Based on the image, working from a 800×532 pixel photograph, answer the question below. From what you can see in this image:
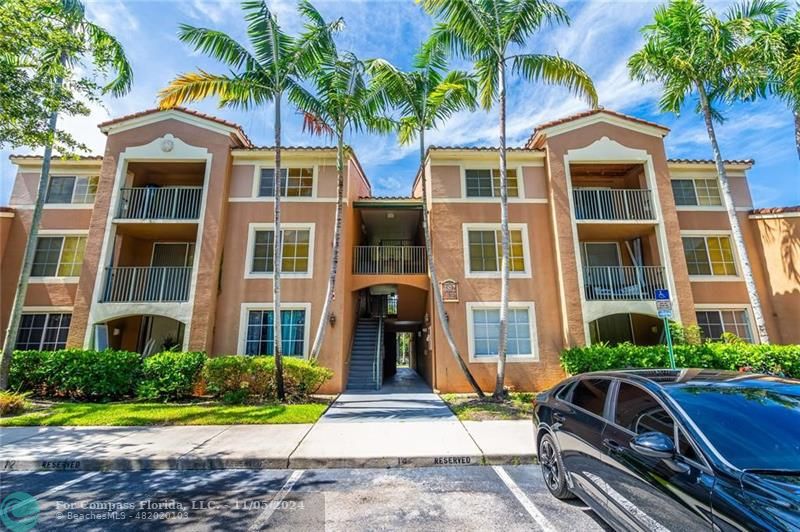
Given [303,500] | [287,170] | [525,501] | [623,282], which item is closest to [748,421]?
[525,501]

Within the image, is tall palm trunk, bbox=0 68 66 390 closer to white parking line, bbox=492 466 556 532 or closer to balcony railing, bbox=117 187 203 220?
balcony railing, bbox=117 187 203 220

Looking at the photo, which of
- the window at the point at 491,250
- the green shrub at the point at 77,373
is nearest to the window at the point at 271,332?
the green shrub at the point at 77,373

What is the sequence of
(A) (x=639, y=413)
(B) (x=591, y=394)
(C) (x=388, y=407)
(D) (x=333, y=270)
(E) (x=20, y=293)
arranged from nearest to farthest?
(A) (x=639, y=413) → (B) (x=591, y=394) → (C) (x=388, y=407) → (E) (x=20, y=293) → (D) (x=333, y=270)

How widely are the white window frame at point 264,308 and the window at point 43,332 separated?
6.59 meters

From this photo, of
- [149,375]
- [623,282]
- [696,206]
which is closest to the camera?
[149,375]

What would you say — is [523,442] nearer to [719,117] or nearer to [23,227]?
[719,117]

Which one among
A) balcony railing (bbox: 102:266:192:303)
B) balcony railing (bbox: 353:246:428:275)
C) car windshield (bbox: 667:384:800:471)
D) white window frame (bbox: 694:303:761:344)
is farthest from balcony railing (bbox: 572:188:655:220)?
balcony railing (bbox: 102:266:192:303)

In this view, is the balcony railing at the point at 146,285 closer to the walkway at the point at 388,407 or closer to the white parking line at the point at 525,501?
the walkway at the point at 388,407

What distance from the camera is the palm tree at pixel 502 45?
10.2 m

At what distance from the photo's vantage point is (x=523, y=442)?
6.48m

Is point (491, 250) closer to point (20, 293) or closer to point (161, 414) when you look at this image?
point (161, 414)

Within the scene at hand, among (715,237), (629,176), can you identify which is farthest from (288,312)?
(715,237)

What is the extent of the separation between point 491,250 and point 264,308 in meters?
8.98

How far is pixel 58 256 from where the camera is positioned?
44.1 ft
